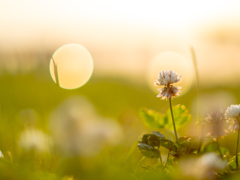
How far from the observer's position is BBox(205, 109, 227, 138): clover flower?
117 centimetres

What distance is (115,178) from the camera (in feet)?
2.61

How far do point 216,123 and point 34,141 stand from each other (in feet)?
3.02

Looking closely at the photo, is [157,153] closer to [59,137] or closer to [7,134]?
[59,137]

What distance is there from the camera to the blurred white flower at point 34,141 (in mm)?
1362

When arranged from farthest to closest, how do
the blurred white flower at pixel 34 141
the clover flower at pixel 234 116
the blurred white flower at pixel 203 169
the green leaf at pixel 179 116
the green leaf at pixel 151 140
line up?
1. the green leaf at pixel 179 116
2. the blurred white flower at pixel 34 141
3. the green leaf at pixel 151 140
4. the clover flower at pixel 234 116
5. the blurred white flower at pixel 203 169

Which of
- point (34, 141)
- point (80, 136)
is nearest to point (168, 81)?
point (80, 136)

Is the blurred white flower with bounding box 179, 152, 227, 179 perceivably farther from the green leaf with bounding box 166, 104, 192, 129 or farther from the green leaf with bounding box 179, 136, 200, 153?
the green leaf with bounding box 166, 104, 192, 129

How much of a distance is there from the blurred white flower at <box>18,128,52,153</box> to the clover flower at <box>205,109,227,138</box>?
73 cm

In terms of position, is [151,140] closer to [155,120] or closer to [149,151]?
[149,151]

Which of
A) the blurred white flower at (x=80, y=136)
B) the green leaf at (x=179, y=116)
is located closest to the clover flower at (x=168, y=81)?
the green leaf at (x=179, y=116)

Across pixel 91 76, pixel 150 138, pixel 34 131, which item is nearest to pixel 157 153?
pixel 150 138

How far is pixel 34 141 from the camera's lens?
1483 mm

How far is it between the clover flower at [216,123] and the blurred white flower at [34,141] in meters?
0.73

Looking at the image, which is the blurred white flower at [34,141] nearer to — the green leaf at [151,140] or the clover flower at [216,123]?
the green leaf at [151,140]
